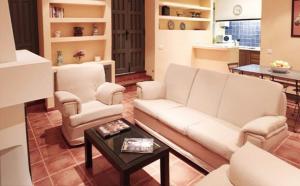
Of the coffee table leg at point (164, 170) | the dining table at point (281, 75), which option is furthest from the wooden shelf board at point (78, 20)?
the coffee table leg at point (164, 170)

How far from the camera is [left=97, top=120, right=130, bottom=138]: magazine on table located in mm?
2720

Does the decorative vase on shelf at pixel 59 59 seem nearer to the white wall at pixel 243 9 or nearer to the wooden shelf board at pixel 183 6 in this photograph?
the wooden shelf board at pixel 183 6

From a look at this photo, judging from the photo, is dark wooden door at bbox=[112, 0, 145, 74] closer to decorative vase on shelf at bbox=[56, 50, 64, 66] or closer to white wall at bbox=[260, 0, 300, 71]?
decorative vase on shelf at bbox=[56, 50, 64, 66]

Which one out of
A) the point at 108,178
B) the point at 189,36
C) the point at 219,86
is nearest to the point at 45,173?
the point at 108,178

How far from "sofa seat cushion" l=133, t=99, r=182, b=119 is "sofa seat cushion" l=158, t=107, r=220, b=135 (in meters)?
0.09

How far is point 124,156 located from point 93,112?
4.27 feet

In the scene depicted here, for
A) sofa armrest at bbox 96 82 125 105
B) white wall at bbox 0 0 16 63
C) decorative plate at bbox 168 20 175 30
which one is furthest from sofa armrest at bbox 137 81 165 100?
decorative plate at bbox 168 20 175 30

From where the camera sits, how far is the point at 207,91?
3414 millimetres

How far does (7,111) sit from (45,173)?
1.75 meters


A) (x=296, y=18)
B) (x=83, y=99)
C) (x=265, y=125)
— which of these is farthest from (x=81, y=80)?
(x=296, y=18)

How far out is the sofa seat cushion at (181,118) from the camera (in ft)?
9.77

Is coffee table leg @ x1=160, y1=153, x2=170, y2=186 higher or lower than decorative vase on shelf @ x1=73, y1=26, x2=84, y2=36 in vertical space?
lower

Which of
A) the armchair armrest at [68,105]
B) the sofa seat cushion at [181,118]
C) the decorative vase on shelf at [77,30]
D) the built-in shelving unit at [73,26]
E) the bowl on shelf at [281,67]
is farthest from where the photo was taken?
the decorative vase on shelf at [77,30]

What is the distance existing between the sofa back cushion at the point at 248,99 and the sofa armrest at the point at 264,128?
0.16 m
